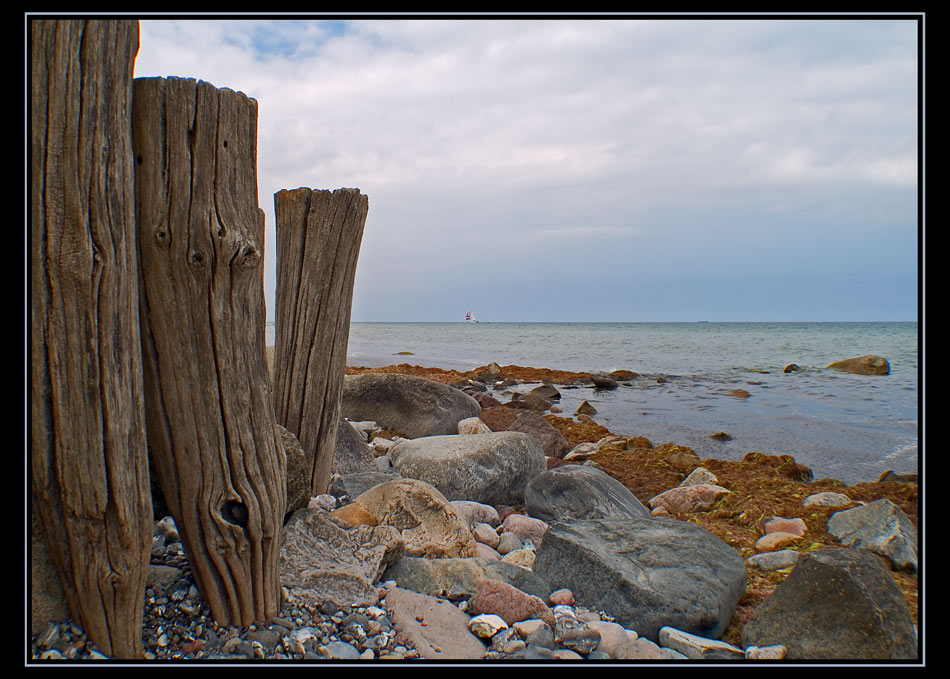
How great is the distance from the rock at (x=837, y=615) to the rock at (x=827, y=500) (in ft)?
10.5

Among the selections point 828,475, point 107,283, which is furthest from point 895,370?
point 107,283

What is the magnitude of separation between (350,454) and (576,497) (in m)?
2.47

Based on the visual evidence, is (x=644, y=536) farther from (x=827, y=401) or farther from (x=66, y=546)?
(x=827, y=401)

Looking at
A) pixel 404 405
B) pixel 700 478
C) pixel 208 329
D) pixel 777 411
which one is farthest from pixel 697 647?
pixel 777 411

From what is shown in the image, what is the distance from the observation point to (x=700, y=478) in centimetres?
733

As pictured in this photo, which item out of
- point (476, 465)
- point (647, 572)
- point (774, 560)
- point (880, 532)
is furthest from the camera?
point (476, 465)

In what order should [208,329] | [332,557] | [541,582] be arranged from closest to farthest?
1. [208,329]
2. [332,557]
3. [541,582]

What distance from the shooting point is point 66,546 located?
2.33 metres

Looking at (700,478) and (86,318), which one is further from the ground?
(86,318)

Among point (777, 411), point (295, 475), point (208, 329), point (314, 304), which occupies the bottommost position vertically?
point (777, 411)

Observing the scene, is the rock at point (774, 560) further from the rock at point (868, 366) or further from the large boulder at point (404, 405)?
the rock at point (868, 366)

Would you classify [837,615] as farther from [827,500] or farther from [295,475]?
[827,500]

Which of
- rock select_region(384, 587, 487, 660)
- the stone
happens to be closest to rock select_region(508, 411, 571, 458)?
the stone

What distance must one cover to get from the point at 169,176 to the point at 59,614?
1.85m
